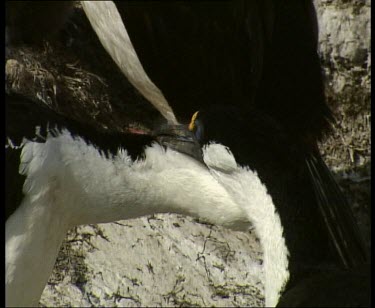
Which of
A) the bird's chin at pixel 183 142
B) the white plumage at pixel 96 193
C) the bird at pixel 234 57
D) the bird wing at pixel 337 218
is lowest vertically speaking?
the bird wing at pixel 337 218

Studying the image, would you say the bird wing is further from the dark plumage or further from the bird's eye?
the bird's eye

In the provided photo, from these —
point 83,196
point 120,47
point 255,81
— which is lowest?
point 83,196

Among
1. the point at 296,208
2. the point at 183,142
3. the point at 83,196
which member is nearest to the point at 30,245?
the point at 83,196

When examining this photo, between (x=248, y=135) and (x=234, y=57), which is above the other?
(x=234, y=57)

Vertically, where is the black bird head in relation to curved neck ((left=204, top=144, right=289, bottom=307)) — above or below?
above

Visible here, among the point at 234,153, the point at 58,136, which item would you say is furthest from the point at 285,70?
the point at 58,136

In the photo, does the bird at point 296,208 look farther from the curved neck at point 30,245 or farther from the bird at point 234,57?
the curved neck at point 30,245

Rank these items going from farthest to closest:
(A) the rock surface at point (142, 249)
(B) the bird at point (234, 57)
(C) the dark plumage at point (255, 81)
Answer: (A) the rock surface at point (142, 249), (B) the bird at point (234, 57), (C) the dark plumage at point (255, 81)

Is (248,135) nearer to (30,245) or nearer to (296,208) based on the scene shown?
(296,208)

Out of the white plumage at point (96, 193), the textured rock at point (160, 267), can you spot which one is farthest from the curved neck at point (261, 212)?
the textured rock at point (160, 267)

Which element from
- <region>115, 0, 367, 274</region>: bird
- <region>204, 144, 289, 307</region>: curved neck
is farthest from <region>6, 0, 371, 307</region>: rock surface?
<region>204, 144, 289, 307</region>: curved neck

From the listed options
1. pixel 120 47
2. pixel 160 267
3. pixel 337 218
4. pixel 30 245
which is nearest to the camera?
pixel 337 218

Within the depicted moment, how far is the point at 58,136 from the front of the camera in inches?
52.4

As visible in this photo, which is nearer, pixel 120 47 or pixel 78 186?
pixel 78 186
